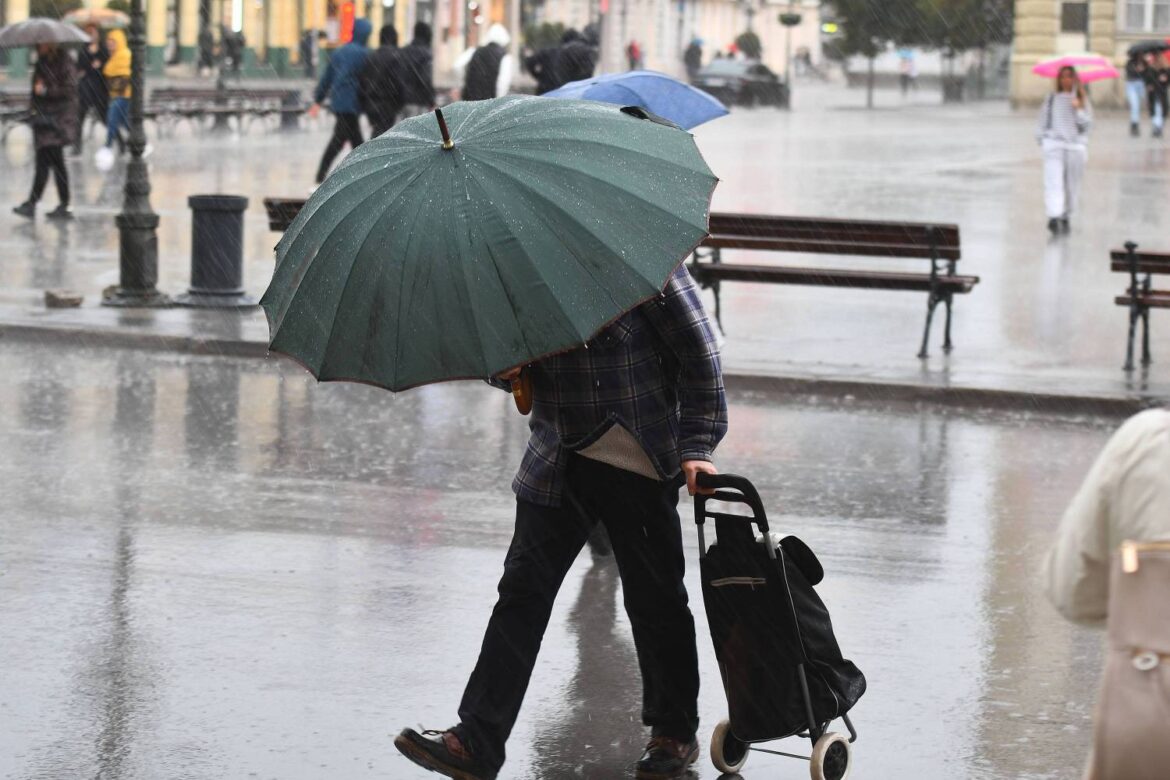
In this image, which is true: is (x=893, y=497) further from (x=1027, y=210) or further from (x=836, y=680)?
(x=1027, y=210)

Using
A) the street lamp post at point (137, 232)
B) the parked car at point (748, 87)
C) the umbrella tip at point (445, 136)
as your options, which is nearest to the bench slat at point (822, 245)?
the street lamp post at point (137, 232)

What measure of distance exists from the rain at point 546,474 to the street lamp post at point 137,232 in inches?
1.4

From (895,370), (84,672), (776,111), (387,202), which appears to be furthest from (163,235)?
(776,111)

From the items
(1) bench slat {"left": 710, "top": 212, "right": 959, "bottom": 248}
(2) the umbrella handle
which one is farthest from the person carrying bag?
(1) bench slat {"left": 710, "top": 212, "right": 959, "bottom": 248}

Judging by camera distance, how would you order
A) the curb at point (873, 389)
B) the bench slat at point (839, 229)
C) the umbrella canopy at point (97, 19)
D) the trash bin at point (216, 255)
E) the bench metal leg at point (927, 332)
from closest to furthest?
the curb at point (873, 389), the bench metal leg at point (927, 332), the bench slat at point (839, 229), the trash bin at point (216, 255), the umbrella canopy at point (97, 19)

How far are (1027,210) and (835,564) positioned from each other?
49.5 feet

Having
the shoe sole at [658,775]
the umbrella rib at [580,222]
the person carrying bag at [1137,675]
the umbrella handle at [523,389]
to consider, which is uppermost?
the umbrella rib at [580,222]

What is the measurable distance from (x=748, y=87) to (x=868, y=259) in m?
41.3

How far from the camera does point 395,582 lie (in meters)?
6.86

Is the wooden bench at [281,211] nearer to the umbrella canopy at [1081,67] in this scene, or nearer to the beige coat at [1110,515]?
the beige coat at [1110,515]

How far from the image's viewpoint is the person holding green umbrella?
13.8ft

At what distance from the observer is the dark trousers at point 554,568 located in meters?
4.71

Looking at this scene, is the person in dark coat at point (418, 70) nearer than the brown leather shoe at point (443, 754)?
→ No

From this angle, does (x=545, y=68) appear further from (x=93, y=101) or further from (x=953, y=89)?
(x=953, y=89)
